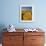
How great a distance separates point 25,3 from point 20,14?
40 cm

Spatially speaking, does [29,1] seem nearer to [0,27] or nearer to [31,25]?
[31,25]

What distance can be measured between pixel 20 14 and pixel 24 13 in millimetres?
138

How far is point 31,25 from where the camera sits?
4.26 metres

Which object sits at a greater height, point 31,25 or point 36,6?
point 36,6

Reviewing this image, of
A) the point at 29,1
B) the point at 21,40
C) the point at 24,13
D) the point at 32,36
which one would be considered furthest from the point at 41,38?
the point at 29,1

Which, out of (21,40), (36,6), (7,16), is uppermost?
(36,6)

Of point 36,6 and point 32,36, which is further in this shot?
point 36,6

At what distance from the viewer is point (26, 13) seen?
4.23 metres

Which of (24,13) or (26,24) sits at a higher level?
(24,13)

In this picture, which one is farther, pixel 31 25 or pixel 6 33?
pixel 31 25

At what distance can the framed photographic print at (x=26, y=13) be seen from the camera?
421 cm

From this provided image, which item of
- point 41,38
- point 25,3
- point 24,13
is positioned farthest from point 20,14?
point 41,38

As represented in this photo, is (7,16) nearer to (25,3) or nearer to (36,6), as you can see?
(25,3)

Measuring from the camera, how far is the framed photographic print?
4207 mm
